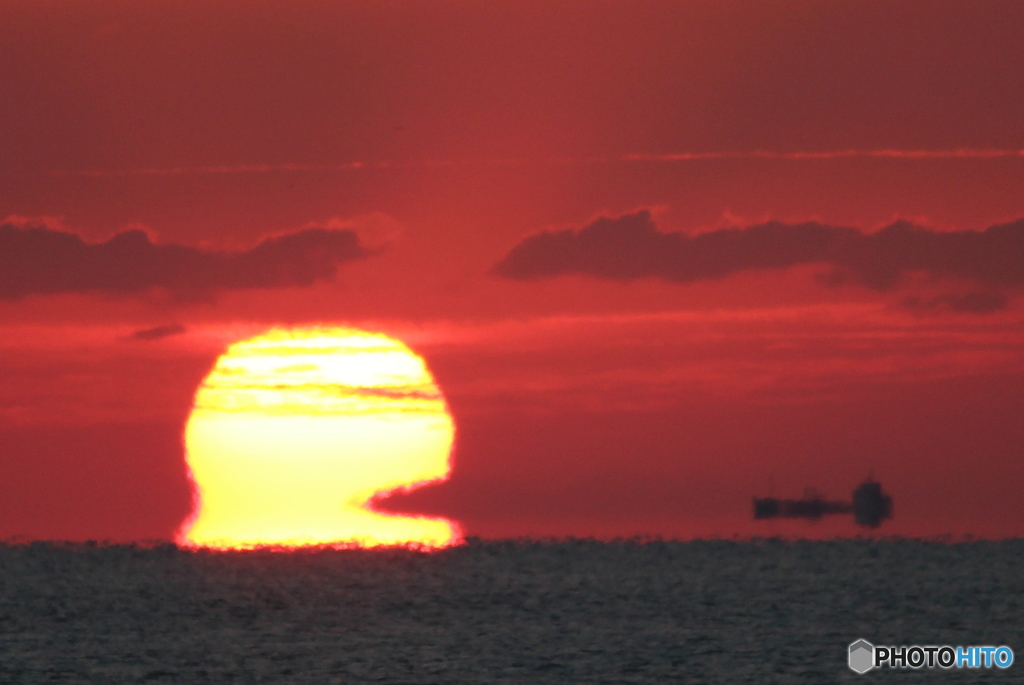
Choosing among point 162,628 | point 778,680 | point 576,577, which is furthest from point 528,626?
point 576,577

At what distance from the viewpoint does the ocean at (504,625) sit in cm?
9075

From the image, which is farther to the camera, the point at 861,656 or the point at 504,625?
the point at 504,625

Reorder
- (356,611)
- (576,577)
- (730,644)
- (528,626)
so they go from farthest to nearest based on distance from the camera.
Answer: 1. (576,577)
2. (356,611)
3. (528,626)
4. (730,644)

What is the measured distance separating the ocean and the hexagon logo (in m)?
0.89

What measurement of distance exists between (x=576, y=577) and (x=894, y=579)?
38.4m

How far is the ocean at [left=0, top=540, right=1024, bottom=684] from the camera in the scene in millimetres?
90750

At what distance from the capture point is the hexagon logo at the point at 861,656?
90.2 metres

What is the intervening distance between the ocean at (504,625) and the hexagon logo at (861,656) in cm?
89

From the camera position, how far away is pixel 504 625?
408 feet

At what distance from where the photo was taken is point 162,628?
4914 inches

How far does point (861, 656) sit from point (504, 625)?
35.5m

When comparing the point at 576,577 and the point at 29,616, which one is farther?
the point at 576,577

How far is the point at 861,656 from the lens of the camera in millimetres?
97812

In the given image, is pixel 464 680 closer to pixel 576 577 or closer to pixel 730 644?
pixel 730 644
